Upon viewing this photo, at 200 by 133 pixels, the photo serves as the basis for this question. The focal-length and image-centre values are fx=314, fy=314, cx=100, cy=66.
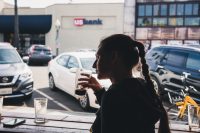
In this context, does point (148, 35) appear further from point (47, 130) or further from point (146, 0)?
point (47, 130)

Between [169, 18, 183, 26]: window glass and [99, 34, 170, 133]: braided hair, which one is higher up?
[169, 18, 183, 26]: window glass

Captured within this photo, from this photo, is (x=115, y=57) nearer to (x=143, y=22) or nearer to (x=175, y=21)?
(x=175, y=21)

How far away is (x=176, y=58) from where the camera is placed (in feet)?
28.7

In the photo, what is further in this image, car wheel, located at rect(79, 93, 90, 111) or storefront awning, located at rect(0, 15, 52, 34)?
storefront awning, located at rect(0, 15, 52, 34)

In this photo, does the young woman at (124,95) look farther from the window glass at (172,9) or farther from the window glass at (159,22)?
the window glass at (159,22)

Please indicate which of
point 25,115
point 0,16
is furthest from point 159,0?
point 25,115

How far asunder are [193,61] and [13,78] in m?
4.60

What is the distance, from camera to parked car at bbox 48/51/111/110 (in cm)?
741

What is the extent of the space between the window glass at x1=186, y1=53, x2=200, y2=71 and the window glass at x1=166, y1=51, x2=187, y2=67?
0.17 meters

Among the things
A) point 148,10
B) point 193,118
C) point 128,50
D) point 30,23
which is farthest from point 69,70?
point 30,23

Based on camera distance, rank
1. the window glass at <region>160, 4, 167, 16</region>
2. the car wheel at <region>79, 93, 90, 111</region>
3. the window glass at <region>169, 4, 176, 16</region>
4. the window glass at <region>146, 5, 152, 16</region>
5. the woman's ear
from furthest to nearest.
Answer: the window glass at <region>146, 5, 152, 16</region> → the window glass at <region>160, 4, 167, 16</region> → the window glass at <region>169, 4, 176, 16</region> → the car wheel at <region>79, 93, 90, 111</region> → the woman's ear

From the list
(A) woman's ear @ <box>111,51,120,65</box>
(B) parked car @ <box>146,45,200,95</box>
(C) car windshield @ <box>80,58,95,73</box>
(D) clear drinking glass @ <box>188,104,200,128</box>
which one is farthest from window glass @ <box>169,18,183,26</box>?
(A) woman's ear @ <box>111,51,120,65</box>

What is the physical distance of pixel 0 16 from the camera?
33906 mm

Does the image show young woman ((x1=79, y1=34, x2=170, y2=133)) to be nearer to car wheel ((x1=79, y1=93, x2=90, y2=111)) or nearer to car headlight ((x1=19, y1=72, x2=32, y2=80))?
car wheel ((x1=79, y1=93, x2=90, y2=111))
